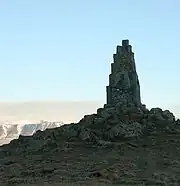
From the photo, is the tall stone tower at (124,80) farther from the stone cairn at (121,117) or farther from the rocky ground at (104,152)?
the rocky ground at (104,152)

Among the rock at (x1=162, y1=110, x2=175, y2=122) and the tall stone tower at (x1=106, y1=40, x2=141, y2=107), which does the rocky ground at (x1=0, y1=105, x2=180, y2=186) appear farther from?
the tall stone tower at (x1=106, y1=40, x2=141, y2=107)

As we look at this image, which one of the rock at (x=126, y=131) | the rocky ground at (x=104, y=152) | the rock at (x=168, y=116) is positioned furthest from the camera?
the rock at (x=168, y=116)

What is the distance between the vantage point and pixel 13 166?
133ft

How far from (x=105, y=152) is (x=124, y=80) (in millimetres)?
12784

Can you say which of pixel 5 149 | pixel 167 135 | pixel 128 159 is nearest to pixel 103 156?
pixel 128 159

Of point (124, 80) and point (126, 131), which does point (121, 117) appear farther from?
point (124, 80)

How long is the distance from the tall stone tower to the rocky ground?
63.3 inches

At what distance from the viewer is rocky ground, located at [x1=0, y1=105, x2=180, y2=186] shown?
115ft

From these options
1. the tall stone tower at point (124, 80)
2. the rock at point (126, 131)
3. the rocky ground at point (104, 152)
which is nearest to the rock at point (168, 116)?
the rocky ground at point (104, 152)

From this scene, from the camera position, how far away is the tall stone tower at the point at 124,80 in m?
52.8

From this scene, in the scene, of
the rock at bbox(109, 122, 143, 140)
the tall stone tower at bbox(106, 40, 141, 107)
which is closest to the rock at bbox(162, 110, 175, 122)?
the tall stone tower at bbox(106, 40, 141, 107)

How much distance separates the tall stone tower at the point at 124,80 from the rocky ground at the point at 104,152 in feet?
5.28

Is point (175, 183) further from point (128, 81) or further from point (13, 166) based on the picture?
point (128, 81)

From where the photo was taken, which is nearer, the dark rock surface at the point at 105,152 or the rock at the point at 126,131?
the dark rock surface at the point at 105,152
